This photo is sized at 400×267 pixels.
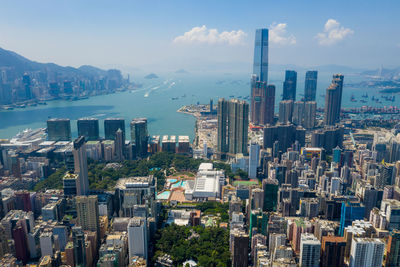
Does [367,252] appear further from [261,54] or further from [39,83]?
[39,83]

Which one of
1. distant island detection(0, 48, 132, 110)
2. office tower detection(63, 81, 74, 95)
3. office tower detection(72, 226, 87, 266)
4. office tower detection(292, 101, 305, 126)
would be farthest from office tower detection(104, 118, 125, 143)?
office tower detection(63, 81, 74, 95)

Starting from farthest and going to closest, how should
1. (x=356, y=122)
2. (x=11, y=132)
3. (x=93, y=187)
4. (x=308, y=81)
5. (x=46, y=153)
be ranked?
(x=308, y=81), (x=356, y=122), (x=11, y=132), (x=46, y=153), (x=93, y=187)

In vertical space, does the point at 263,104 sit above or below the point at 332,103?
below

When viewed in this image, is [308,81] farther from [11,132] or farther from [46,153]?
[11,132]

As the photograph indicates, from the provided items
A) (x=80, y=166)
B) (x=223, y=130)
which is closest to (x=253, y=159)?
(x=223, y=130)

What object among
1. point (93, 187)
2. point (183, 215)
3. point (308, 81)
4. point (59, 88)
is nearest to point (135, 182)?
point (183, 215)

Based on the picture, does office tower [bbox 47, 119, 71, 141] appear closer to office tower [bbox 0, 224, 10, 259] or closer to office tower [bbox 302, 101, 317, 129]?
office tower [bbox 0, 224, 10, 259]
